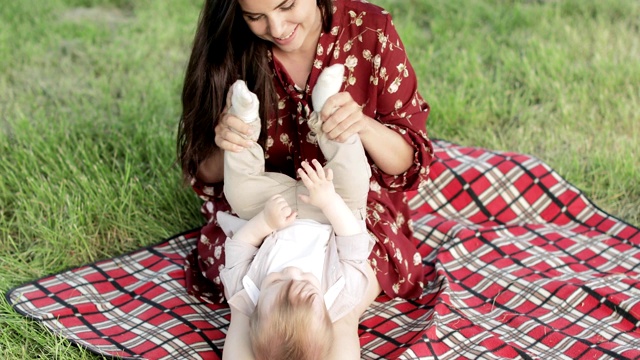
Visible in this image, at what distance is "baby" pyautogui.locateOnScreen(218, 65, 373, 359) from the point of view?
2.19m

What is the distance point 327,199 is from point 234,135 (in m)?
0.33

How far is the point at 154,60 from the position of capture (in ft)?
14.6

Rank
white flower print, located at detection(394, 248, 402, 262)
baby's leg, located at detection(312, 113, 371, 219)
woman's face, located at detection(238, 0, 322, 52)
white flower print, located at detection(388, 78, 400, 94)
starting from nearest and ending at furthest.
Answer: woman's face, located at detection(238, 0, 322, 52) < baby's leg, located at detection(312, 113, 371, 219) < white flower print, located at detection(388, 78, 400, 94) < white flower print, located at detection(394, 248, 402, 262)

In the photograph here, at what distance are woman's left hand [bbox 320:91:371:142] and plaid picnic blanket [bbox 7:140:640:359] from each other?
64 centimetres

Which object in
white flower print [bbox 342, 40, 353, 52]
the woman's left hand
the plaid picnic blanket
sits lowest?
the plaid picnic blanket

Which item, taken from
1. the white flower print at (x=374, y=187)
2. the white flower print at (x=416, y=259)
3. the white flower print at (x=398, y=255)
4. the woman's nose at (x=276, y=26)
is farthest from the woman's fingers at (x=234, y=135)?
the white flower print at (x=416, y=259)

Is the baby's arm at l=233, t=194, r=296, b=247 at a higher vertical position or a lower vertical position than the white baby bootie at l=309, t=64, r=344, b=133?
lower

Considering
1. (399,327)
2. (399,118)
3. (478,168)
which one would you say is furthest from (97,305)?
(478,168)

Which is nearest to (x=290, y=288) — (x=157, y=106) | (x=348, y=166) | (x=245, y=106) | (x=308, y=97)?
(x=348, y=166)

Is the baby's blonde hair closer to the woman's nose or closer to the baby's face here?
the baby's face

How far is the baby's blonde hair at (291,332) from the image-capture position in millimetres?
2018

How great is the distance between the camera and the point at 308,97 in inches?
96.7

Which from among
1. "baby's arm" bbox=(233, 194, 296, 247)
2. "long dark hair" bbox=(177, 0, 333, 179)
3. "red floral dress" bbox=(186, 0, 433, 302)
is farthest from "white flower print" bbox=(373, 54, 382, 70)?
"baby's arm" bbox=(233, 194, 296, 247)

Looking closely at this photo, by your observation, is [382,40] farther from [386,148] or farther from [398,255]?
[398,255]
